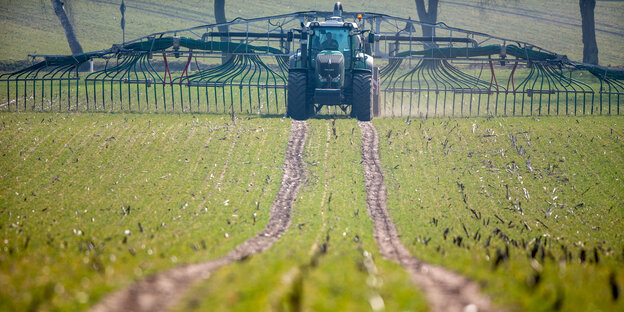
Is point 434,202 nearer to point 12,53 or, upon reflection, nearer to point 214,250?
point 214,250

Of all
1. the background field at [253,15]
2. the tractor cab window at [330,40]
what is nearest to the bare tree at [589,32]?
the background field at [253,15]

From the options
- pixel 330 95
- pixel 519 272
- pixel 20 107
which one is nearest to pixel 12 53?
pixel 20 107

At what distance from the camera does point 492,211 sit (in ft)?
48.1

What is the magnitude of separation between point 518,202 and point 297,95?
10914mm

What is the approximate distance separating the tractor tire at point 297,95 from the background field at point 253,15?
35.6 meters

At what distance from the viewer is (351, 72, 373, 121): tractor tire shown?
78.6 feet

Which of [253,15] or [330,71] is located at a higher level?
[253,15]

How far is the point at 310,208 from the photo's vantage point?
47.0 ft

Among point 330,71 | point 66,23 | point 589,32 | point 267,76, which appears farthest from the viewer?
point 66,23

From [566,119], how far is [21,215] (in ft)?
69.2

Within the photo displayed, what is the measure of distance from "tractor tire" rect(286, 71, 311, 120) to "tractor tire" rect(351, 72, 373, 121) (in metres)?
1.96

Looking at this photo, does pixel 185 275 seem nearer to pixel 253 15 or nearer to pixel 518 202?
pixel 518 202

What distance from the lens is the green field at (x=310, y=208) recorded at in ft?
23.2

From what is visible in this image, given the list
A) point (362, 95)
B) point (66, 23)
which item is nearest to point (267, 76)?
point (362, 95)
